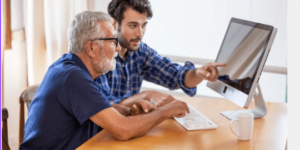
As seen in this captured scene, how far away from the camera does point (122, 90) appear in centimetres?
212

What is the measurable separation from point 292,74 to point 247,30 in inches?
26.7

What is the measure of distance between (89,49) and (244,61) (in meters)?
0.71

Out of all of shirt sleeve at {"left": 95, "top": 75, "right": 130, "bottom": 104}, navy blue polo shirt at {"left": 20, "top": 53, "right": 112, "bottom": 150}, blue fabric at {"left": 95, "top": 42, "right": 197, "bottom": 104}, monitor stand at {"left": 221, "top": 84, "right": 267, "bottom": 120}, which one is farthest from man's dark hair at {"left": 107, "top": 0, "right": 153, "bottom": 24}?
monitor stand at {"left": 221, "top": 84, "right": 267, "bottom": 120}

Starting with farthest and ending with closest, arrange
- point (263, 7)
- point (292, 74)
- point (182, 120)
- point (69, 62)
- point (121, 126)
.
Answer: point (263, 7) → point (182, 120) → point (69, 62) → point (121, 126) → point (292, 74)

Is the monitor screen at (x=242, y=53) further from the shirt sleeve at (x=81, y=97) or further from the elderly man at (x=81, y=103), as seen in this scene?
the shirt sleeve at (x=81, y=97)

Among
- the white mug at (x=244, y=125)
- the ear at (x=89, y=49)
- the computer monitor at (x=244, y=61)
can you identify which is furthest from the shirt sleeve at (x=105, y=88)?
the white mug at (x=244, y=125)

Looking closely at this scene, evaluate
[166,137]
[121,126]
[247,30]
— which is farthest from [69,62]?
[247,30]

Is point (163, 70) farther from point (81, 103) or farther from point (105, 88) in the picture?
point (81, 103)

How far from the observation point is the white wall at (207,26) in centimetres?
248

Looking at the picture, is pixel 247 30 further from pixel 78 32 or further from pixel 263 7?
pixel 263 7

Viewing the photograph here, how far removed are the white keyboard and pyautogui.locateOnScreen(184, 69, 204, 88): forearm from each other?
33 cm

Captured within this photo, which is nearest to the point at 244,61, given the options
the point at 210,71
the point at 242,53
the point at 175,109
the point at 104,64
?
the point at 242,53

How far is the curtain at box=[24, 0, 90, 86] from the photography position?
268 centimetres

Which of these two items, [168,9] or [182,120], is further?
[168,9]
